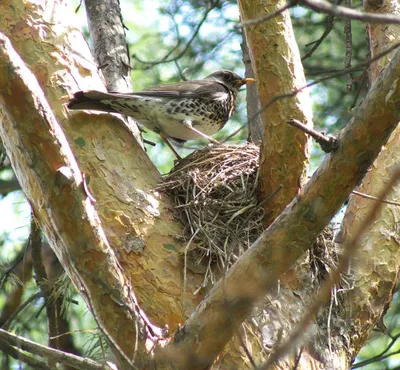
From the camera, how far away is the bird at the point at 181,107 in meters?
4.60

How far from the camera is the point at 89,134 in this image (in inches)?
148

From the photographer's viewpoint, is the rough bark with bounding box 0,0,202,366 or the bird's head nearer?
the rough bark with bounding box 0,0,202,366

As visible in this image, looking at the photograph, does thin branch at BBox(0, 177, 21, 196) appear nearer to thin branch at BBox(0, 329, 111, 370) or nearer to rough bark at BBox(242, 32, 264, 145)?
rough bark at BBox(242, 32, 264, 145)

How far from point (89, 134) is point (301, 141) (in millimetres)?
1069

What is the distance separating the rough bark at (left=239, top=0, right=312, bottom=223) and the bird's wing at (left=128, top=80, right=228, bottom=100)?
4.28 feet

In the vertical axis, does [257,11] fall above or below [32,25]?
below

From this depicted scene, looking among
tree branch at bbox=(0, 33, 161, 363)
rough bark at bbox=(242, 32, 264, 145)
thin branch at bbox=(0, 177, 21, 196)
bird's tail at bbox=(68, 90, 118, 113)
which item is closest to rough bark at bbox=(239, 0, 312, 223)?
bird's tail at bbox=(68, 90, 118, 113)

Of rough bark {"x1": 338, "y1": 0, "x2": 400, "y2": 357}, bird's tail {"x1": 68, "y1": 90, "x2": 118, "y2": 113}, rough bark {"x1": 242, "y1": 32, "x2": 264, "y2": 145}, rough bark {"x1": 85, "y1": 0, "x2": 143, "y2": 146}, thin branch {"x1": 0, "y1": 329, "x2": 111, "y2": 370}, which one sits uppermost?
rough bark {"x1": 85, "y1": 0, "x2": 143, "y2": 146}

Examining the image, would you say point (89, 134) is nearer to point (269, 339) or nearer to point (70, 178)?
point (70, 178)

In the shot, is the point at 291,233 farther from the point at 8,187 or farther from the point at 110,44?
A: the point at 8,187

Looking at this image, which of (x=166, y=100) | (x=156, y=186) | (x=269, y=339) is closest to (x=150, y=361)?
(x=269, y=339)

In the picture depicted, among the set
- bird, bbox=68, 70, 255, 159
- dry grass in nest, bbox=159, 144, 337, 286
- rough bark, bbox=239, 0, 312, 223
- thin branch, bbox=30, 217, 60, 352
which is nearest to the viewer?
rough bark, bbox=239, 0, 312, 223

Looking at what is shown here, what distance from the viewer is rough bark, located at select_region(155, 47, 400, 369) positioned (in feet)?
8.99

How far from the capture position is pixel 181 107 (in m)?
4.94
